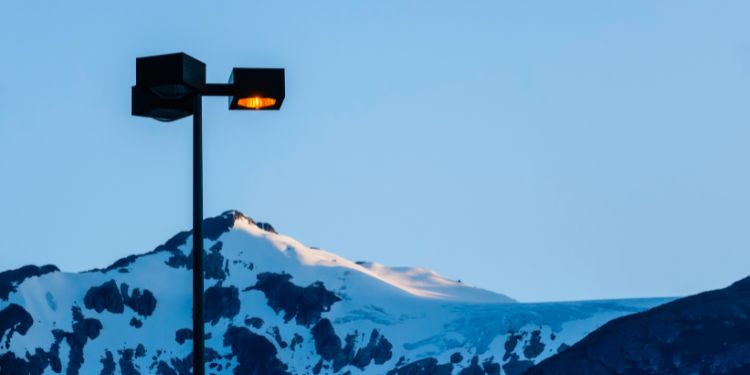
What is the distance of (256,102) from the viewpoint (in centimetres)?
1537

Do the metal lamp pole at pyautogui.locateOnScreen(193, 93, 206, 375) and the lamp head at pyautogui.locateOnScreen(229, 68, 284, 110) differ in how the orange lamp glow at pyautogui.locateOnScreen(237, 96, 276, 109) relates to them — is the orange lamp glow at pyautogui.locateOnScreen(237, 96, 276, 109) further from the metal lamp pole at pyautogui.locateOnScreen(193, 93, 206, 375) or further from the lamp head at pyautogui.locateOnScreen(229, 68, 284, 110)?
the metal lamp pole at pyautogui.locateOnScreen(193, 93, 206, 375)

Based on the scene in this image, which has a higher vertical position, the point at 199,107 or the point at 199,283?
the point at 199,107

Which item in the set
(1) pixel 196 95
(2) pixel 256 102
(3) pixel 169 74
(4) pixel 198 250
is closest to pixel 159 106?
(1) pixel 196 95

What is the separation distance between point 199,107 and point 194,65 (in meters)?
0.45

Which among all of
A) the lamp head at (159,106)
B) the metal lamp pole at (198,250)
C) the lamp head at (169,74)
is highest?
the lamp head at (169,74)

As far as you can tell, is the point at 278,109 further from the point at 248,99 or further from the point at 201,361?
the point at 201,361

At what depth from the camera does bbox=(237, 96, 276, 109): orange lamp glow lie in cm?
1534

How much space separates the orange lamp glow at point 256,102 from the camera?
15336 millimetres

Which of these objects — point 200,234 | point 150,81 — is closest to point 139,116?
point 150,81

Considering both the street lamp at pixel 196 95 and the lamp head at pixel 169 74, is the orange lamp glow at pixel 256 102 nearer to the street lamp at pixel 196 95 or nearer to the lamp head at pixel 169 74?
the street lamp at pixel 196 95

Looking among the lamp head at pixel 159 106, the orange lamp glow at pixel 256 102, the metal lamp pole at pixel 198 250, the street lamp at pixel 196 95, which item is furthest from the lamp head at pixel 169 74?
the orange lamp glow at pixel 256 102

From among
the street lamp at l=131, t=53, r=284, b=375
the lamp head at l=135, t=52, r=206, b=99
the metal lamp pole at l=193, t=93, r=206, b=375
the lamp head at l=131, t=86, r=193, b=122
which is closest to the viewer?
the metal lamp pole at l=193, t=93, r=206, b=375

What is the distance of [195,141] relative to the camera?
14.9 meters

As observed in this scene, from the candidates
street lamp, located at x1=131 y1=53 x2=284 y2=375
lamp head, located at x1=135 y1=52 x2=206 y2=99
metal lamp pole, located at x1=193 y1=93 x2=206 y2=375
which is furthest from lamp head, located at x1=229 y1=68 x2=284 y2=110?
metal lamp pole, located at x1=193 y1=93 x2=206 y2=375
